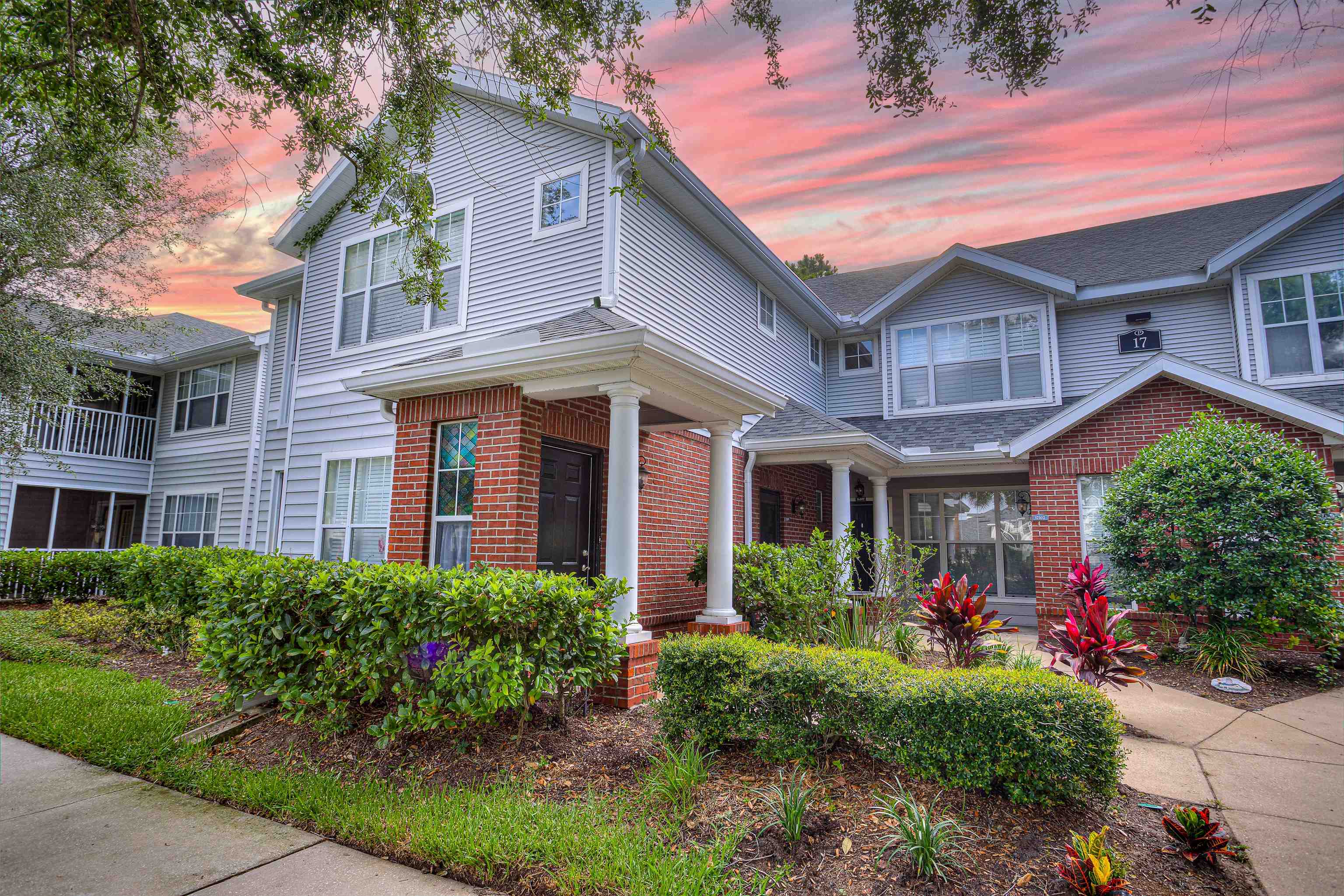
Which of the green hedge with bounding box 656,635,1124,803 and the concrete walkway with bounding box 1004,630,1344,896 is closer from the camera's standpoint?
the concrete walkway with bounding box 1004,630,1344,896

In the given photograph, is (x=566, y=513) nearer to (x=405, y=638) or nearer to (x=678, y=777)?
(x=405, y=638)

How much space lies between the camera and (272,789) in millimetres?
4031

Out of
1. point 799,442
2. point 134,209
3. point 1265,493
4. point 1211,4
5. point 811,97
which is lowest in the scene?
point 1265,493

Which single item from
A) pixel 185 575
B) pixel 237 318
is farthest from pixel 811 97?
pixel 237 318

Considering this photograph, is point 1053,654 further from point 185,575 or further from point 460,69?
point 460,69

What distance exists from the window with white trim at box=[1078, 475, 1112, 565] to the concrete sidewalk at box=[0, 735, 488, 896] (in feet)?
31.9

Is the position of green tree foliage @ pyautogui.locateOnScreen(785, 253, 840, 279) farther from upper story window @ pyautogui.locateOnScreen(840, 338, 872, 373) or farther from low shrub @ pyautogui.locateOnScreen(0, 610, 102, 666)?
low shrub @ pyautogui.locateOnScreen(0, 610, 102, 666)

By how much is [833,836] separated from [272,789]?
10.2 ft

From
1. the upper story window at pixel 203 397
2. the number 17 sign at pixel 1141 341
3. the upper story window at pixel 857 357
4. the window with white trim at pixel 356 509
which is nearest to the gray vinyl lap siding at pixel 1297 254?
the number 17 sign at pixel 1141 341

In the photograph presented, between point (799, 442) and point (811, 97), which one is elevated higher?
point (811, 97)

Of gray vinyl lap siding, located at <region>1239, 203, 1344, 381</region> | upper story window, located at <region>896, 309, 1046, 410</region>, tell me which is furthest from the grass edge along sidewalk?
gray vinyl lap siding, located at <region>1239, 203, 1344, 381</region>

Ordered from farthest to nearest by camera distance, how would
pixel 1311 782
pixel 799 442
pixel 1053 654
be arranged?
pixel 799 442 < pixel 1053 654 < pixel 1311 782

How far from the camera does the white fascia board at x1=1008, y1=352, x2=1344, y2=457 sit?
28.6 ft

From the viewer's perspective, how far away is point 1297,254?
11.3 m
